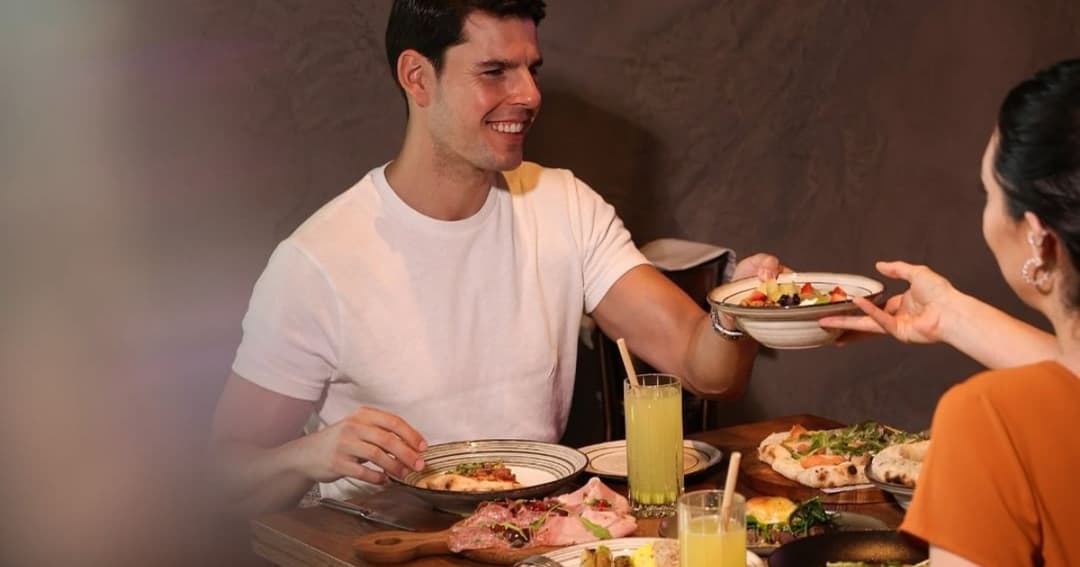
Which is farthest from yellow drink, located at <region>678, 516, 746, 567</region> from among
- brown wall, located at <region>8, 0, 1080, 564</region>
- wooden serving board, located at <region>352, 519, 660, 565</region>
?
brown wall, located at <region>8, 0, 1080, 564</region>

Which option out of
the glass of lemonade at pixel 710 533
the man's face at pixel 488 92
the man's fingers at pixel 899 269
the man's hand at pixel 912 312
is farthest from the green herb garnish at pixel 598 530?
the man's face at pixel 488 92

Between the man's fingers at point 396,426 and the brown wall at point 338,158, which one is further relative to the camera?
the brown wall at point 338,158

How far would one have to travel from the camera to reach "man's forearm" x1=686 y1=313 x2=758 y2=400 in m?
2.67

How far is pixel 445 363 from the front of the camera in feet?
8.89

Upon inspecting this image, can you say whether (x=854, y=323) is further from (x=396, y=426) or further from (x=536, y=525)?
(x=396, y=426)

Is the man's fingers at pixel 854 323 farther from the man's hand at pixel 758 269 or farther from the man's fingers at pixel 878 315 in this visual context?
the man's hand at pixel 758 269

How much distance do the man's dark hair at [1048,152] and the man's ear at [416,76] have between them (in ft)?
4.98

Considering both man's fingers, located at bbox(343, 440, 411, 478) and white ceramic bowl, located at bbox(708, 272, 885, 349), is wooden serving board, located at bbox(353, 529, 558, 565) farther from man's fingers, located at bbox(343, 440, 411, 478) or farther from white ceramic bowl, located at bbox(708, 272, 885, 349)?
white ceramic bowl, located at bbox(708, 272, 885, 349)

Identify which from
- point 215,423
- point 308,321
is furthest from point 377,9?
point 215,423

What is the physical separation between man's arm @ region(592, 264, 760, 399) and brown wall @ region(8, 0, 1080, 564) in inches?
27.5

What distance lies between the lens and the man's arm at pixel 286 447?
2176 mm

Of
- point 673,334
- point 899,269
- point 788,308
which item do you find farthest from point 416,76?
point 899,269

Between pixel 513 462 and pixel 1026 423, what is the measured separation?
3.60ft

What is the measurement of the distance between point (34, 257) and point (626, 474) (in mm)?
1290
